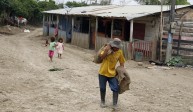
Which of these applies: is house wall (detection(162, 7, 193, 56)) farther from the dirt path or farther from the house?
the dirt path

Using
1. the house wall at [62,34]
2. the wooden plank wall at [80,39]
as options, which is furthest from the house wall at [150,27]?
the house wall at [62,34]

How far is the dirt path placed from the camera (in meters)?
7.32

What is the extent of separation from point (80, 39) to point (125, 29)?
4.62 meters

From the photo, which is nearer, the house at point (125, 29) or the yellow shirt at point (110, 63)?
the yellow shirt at point (110, 63)

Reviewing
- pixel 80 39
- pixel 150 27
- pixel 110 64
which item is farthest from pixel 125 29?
pixel 110 64

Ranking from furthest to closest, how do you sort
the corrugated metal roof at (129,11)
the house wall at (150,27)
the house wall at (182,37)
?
the house wall at (150,27) → the corrugated metal roof at (129,11) → the house wall at (182,37)

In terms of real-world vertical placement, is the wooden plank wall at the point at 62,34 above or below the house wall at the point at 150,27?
below

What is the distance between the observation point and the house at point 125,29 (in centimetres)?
1696

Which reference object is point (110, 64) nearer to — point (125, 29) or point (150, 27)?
point (150, 27)

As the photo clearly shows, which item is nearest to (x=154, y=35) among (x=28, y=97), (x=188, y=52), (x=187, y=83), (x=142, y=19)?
(x=142, y=19)

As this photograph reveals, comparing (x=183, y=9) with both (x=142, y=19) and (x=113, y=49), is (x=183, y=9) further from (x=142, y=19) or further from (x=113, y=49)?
(x=113, y=49)

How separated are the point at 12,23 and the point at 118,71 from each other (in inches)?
1496

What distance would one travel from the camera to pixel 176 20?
1738cm

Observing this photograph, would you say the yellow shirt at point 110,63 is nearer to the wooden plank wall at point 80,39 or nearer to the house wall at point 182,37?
the house wall at point 182,37
